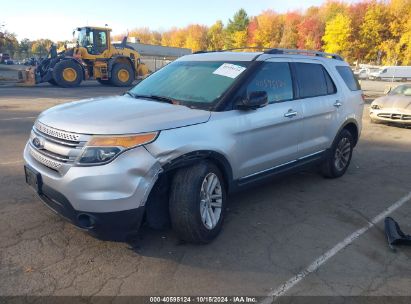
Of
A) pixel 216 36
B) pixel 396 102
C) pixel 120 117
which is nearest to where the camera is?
pixel 120 117

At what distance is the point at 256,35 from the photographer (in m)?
82.6

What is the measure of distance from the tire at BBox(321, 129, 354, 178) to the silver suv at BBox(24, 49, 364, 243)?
17.1 inches

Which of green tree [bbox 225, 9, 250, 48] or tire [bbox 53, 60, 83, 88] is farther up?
green tree [bbox 225, 9, 250, 48]

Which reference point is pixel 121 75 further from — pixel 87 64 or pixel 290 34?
pixel 290 34

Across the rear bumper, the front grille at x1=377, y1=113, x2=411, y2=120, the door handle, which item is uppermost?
the door handle

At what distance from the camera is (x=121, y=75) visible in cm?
2205

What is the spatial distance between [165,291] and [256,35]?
85.0 metres

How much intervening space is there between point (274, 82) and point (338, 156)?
2045 millimetres

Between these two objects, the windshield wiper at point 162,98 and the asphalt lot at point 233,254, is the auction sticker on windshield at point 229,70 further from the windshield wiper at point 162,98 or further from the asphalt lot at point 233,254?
the asphalt lot at point 233,254

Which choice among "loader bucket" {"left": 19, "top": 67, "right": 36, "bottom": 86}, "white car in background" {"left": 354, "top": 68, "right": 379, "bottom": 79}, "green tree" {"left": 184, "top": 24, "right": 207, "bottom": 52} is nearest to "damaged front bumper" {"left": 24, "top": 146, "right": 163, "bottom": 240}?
"loader bucket" {"left": 19, "top": 67, "right": 36, "bottom": 86}

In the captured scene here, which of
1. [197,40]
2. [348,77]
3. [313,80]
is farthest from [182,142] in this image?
[197,40]

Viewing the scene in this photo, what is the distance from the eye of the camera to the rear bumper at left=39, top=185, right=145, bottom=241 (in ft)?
9.80

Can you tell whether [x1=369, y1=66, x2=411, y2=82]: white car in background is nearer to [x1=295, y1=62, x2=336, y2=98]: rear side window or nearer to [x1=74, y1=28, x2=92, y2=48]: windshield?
[x1=74, y1=28, x2=92, y2=48]: windshield

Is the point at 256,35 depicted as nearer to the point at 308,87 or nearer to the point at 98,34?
the point at 98,34
